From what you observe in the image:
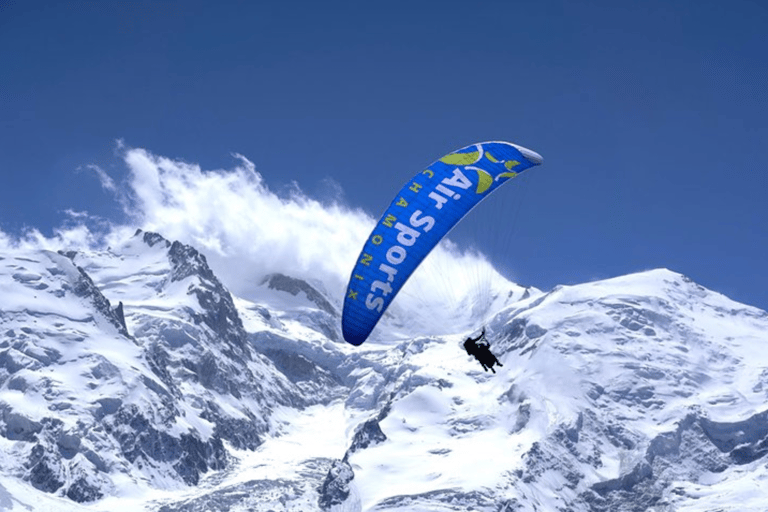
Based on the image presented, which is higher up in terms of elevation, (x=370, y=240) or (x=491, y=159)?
(x=491, y=159)

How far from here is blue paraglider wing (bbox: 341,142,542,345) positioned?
74.5 metres

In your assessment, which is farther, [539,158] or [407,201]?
[539,158]

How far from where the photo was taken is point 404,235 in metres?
74.6

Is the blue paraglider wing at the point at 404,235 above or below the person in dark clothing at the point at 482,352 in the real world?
above

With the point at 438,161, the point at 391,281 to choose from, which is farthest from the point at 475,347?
the point at 438,161

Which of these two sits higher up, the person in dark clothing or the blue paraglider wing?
the blue paraglider wing

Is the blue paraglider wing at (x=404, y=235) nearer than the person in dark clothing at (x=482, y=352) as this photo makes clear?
No

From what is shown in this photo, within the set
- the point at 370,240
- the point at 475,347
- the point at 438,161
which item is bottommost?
the point at 475,347

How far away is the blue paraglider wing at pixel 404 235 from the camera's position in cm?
7450

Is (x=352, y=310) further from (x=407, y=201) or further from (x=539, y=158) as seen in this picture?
(x=539, y=158)

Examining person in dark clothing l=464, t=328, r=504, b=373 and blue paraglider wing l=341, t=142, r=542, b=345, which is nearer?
person in dark clothing l=464, t=328, r=504, b=373

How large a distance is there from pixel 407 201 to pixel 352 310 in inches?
285

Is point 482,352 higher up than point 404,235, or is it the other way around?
point 404,235

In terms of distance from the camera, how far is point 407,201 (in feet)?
249
